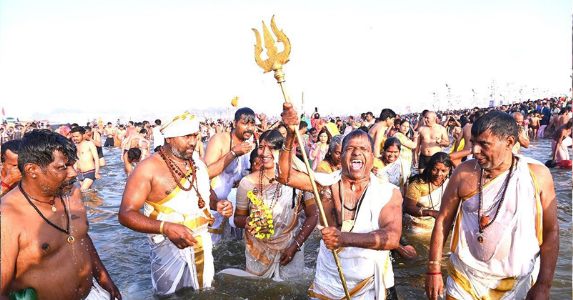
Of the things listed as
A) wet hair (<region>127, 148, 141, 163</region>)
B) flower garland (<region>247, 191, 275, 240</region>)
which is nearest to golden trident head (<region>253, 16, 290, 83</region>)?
flower garland (<region>247, 191, 275, 240</region>)

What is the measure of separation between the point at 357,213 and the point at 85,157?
866 centimetres

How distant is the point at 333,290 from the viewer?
314 centimetres

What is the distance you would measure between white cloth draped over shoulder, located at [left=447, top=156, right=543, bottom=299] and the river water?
6.05 ft

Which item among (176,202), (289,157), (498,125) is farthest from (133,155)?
(498,125)

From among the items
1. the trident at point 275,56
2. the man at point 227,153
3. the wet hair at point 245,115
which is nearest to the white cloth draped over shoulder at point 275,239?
the man at point 227,153

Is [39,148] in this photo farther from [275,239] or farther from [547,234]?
[547,234]

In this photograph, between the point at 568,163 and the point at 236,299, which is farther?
the point at 568,163

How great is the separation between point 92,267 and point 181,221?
2.98ft

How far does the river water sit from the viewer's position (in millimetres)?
4465

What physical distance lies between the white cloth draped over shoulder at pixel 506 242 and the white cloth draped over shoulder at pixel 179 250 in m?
2.48

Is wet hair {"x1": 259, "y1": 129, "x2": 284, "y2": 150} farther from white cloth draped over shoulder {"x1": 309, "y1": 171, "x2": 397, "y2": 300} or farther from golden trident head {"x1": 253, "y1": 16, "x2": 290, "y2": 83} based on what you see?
golden trident head {"x1": 253, "y1": 16, "x2": 290, "y2": 83}

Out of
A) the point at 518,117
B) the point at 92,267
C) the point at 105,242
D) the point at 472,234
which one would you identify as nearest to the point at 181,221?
the point at 92,267

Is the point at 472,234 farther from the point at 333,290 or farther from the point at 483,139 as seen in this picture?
the point at 333,290

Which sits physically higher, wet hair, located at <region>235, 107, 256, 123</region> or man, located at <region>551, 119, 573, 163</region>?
wet hair, located at <region>235, 107, 256, 123</region>
